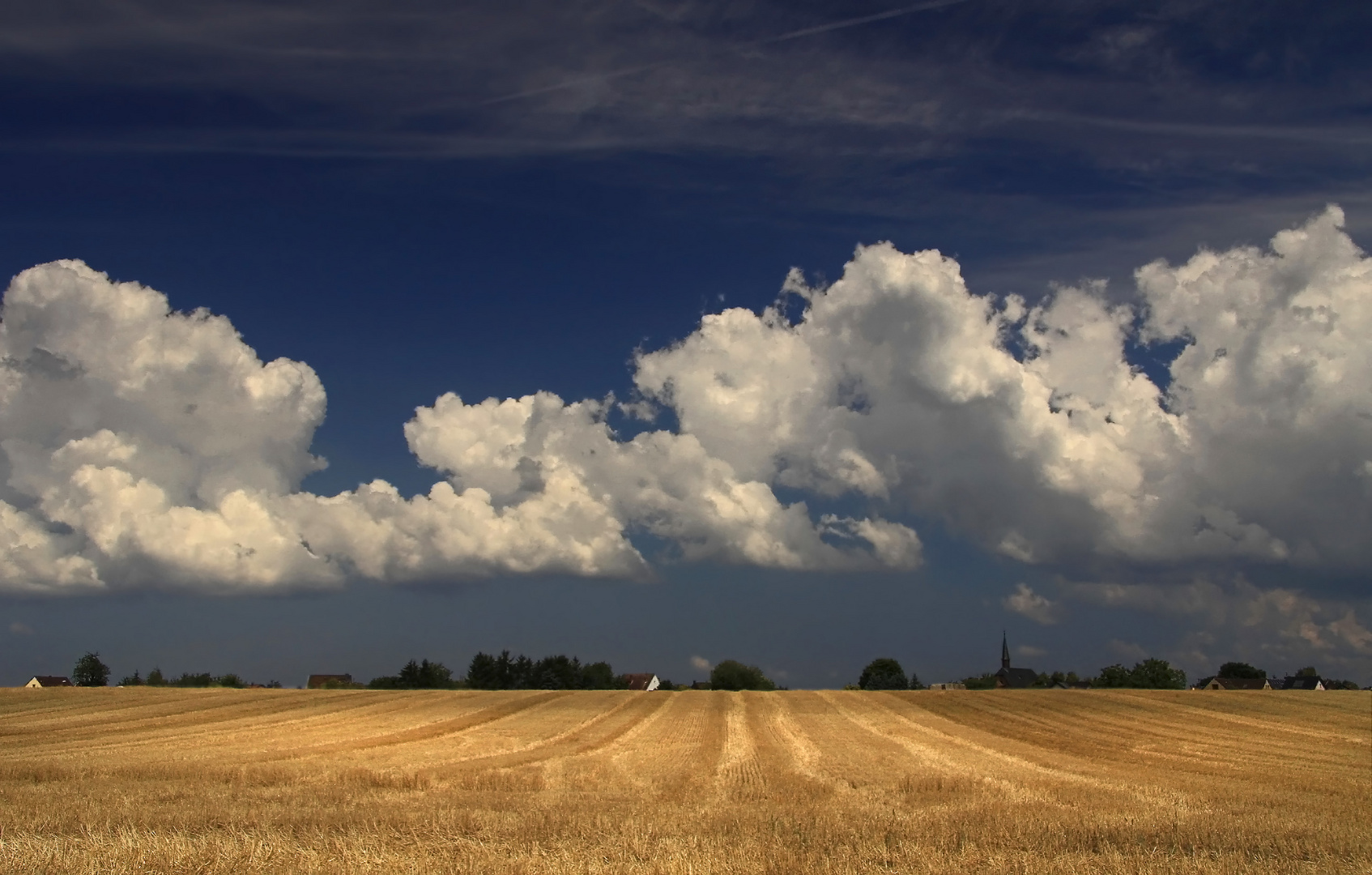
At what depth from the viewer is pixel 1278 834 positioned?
16.4 m

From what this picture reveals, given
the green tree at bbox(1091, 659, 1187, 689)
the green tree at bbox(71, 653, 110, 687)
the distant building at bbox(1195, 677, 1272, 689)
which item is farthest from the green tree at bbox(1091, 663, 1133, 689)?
the green tree at bbox(71, 653, 110, 687)

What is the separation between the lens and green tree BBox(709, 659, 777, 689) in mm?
153000

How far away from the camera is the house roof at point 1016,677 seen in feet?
611

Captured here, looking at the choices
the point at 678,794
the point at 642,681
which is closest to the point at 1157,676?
the point at 642,681

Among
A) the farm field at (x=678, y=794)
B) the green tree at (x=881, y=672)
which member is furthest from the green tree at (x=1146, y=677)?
the farm field at (x=678, y=794)

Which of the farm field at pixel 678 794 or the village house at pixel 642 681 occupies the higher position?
the farm field at pixel 678 794

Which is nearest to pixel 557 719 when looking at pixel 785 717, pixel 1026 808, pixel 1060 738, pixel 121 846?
pixel 785 717

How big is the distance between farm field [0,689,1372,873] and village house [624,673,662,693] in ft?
416

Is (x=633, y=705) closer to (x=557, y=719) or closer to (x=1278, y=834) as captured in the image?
(x=557, y=719)

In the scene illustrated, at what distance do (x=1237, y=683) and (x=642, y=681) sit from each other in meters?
103

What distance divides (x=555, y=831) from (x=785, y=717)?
1544 inches

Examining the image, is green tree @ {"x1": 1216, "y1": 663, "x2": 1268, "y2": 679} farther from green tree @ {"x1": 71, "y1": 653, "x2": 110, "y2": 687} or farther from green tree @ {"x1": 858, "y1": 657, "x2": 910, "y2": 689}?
green tree @ {"x1": 71, "y1": 653, "x2": 110, "y2": 687}

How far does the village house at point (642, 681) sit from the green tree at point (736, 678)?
768 inches

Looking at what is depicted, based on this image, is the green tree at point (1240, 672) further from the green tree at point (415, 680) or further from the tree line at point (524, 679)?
the green tree at point (415, 680)
